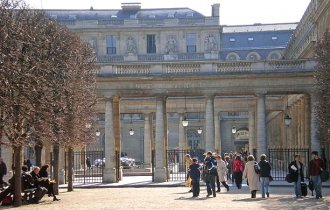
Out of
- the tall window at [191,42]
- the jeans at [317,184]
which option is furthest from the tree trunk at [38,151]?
the tall window at [191,42]

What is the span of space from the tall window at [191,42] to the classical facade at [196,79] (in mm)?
119

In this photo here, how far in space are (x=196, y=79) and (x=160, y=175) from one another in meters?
6.60

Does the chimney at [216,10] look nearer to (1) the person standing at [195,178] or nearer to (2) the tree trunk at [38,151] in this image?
(2) the tree trunk at [38,151]

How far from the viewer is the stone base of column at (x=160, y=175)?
44719 mm

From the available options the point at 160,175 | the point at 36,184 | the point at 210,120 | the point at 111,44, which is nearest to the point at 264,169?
the point at 36,184

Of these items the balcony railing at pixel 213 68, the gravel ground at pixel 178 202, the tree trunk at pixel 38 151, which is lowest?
the gravel ground at pixel 178 202

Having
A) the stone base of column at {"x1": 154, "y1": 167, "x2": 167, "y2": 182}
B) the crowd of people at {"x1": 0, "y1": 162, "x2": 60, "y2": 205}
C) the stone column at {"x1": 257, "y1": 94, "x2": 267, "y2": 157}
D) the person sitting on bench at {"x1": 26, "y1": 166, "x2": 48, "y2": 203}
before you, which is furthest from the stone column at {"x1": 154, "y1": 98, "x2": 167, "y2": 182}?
the person sitting on bench at {"x1": 26, "y1": 166, "x2": 48, "y2": 203}

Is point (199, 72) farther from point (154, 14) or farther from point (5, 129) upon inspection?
point (154, 14)

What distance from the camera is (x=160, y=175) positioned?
45000 millimetres

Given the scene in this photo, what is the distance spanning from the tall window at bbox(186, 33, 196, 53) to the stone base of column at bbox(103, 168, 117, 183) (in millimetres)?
42178

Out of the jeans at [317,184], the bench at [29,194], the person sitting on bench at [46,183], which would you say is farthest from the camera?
the person sitting on bench at [46,183]

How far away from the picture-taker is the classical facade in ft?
151

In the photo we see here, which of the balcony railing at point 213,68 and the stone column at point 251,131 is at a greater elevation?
the balcony railing at point 213,68

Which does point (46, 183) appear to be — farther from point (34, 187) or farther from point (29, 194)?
point (29, 194)
